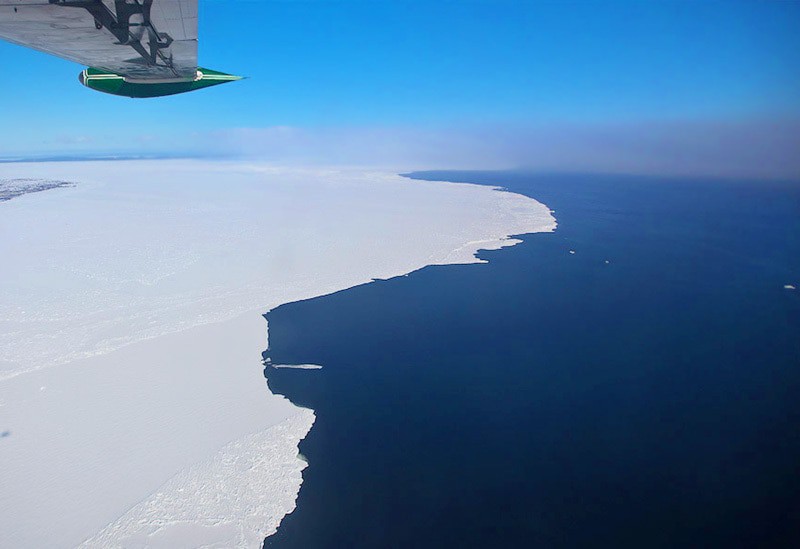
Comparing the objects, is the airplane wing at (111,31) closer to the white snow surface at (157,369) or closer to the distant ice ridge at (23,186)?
the white snow surface at (157,369)

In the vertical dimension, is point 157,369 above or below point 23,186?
below

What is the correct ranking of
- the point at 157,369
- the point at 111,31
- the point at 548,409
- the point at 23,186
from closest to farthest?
the point at 111,31
the point at 548,409
the point at 157,369
the point at 23,186

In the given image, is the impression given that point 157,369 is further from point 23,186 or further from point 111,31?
point 23,186

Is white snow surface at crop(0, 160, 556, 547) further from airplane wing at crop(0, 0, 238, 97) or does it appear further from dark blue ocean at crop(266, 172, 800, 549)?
airplane wing at crop(0, 0, 238, 97)

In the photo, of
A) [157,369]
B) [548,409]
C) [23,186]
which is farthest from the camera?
[23,186]

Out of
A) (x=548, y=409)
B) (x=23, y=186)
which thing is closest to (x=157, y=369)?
(x=548, y=409)

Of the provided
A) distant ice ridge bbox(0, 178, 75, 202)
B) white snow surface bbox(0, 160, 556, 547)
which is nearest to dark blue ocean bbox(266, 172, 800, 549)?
white snow surface bbox(0, 160, 556, 547)

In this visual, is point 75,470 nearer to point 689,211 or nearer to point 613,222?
point 613,222
